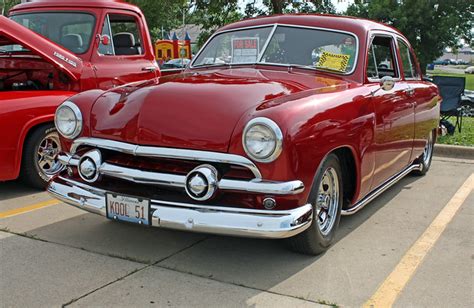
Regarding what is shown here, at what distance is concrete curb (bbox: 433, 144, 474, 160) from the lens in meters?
7.79

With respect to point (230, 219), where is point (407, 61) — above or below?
above

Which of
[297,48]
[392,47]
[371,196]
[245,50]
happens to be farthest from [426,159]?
[245,50]

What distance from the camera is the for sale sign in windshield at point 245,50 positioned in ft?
15.1

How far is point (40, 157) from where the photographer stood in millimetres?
5391

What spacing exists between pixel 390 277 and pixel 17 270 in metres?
2.43

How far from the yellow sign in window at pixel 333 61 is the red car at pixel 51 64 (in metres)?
2.78

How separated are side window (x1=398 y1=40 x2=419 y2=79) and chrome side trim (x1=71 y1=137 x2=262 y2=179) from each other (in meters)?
3.05

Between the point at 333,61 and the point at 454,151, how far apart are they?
436 centimetres

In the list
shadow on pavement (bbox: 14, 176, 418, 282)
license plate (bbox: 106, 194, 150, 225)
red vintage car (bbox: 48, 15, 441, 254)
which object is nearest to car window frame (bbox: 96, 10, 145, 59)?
red vintage car (bbox: 48, 15, 441, 254)

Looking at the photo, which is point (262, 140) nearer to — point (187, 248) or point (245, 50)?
point (187, 248)

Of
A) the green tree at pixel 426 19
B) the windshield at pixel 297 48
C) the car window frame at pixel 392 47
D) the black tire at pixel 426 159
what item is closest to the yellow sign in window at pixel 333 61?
the windshield at pixel 297 48

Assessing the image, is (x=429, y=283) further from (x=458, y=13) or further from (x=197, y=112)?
(x=458, y=13)

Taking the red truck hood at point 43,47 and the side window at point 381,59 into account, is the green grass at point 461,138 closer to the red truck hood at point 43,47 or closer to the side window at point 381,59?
the side window at point 381,59

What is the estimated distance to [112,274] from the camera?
3342mm
